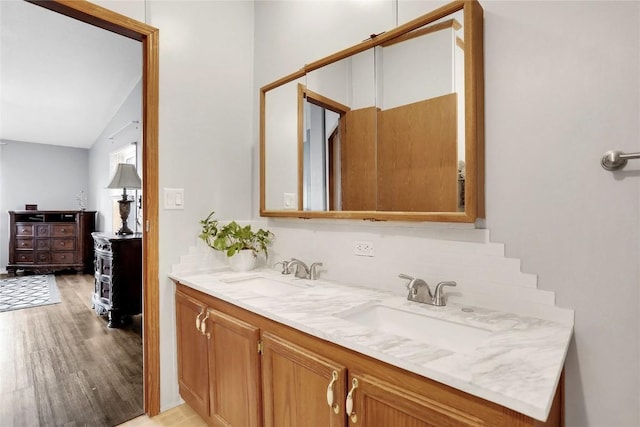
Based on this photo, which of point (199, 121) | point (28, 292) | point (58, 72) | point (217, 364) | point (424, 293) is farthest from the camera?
point (28, 292)

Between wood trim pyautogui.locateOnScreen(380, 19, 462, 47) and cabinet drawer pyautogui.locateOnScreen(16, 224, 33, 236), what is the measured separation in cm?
726

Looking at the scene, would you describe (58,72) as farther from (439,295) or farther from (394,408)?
(394,408)

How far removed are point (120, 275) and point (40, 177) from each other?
5167mm

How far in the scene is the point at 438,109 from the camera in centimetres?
141

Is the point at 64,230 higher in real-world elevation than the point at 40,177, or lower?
lower

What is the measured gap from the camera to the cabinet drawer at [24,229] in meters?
6.16

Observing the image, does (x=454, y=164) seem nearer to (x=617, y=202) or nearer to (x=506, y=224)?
(x=506, y=224)

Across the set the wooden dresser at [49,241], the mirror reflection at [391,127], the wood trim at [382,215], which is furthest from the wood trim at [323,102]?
the wooden dresser at [49,241]

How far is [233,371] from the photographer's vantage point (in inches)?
60.6

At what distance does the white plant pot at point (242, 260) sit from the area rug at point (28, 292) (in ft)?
12.3

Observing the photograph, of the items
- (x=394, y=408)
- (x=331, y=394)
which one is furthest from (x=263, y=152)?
(x=394, y=408)

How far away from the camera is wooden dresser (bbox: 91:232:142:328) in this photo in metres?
3.39

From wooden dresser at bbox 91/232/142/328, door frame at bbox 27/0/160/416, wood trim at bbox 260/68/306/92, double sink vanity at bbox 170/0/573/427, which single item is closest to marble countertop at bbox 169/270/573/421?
double sink vanity at bbox 170/0/573/427

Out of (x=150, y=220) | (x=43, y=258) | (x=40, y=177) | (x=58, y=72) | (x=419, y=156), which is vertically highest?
(x=58, y=72)
